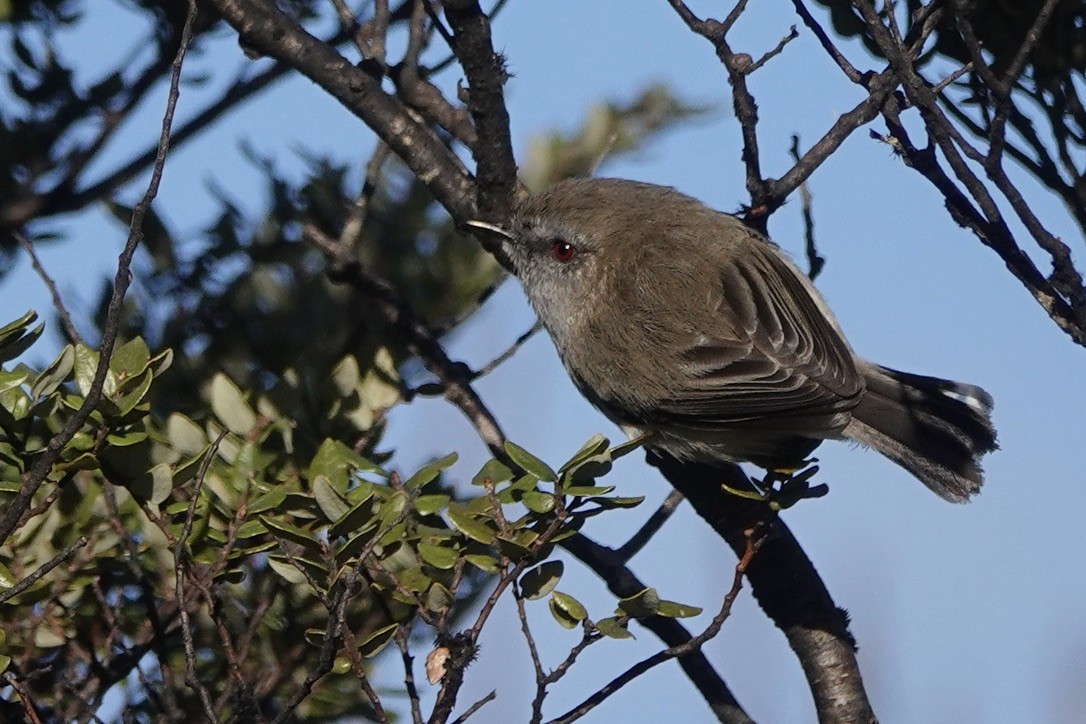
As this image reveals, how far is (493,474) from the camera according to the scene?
6.04ft

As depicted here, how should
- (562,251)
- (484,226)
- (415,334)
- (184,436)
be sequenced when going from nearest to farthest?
(184,436)
(415,334)
(484,226)
(562,251)

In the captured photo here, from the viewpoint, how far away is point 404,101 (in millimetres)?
2877

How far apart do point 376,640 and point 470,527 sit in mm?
238

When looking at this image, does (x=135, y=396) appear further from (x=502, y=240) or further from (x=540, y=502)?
(x=502, y=240)

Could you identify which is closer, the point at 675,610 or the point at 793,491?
the point at 675,610

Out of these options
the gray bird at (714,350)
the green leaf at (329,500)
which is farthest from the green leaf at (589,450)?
the gray bird at (714,350)

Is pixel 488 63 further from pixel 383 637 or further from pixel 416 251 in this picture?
pixel 383 637

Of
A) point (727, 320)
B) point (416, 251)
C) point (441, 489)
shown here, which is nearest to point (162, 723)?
point (441, 489)

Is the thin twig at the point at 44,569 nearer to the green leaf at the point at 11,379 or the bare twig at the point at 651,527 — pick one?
the green leaf at the point at 11,379

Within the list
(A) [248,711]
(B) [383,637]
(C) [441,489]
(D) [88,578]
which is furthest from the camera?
(C) [441,489]

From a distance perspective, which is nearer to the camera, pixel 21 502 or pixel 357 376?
pixel 21 502

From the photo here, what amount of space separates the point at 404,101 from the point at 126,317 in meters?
0.83

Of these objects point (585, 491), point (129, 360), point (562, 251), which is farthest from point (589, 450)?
point (562, 251)

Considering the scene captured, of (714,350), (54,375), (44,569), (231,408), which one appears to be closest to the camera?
(44,569)
